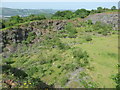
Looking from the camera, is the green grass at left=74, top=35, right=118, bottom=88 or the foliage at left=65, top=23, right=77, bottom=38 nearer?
the green grass at left=74, top=35, right=118, bottom=88

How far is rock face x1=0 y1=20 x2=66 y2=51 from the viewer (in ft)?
59.4

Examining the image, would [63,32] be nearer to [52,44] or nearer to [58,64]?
[52,44]

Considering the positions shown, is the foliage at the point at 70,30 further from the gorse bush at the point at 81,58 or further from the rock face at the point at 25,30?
the gorse bush at the point at 81,58

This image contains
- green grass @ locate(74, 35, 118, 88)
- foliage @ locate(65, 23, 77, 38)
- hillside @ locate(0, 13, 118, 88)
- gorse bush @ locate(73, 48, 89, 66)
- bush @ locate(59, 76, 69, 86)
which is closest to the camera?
hillside @ locate(0, 13, 118, 88)

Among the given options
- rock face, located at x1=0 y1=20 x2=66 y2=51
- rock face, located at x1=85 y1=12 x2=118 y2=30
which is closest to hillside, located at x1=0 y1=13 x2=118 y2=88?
rock face, located at x1=0 y1=20 x2=66 y2=51

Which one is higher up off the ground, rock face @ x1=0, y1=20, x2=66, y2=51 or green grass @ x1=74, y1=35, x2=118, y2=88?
rock face @ x1=0, y1=20, x2=66, y2=51

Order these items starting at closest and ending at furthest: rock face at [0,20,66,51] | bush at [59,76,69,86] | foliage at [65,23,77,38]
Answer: bush at [59,76,69,86], rock face at [0,20,66,51], foliage at [65,23,77,38]

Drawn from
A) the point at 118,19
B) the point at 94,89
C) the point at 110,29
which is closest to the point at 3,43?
the point at 94,89

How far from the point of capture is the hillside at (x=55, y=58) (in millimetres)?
9148

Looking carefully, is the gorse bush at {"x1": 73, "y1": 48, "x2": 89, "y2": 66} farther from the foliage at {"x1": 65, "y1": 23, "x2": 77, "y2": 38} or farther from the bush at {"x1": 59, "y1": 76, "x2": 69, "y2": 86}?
the foliage at {"x1": 65, "y1": 23, "x2": 77, "y2": 38}

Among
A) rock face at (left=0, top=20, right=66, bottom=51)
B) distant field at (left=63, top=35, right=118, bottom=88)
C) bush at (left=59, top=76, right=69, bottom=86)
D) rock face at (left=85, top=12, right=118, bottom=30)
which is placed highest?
rock face at (left=85, top=12, right=118, bottom=30)

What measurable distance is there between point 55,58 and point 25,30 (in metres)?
9.27

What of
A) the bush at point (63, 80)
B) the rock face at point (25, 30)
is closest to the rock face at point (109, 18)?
the rock face at point (25, 30)

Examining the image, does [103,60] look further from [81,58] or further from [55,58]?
[55,58]
